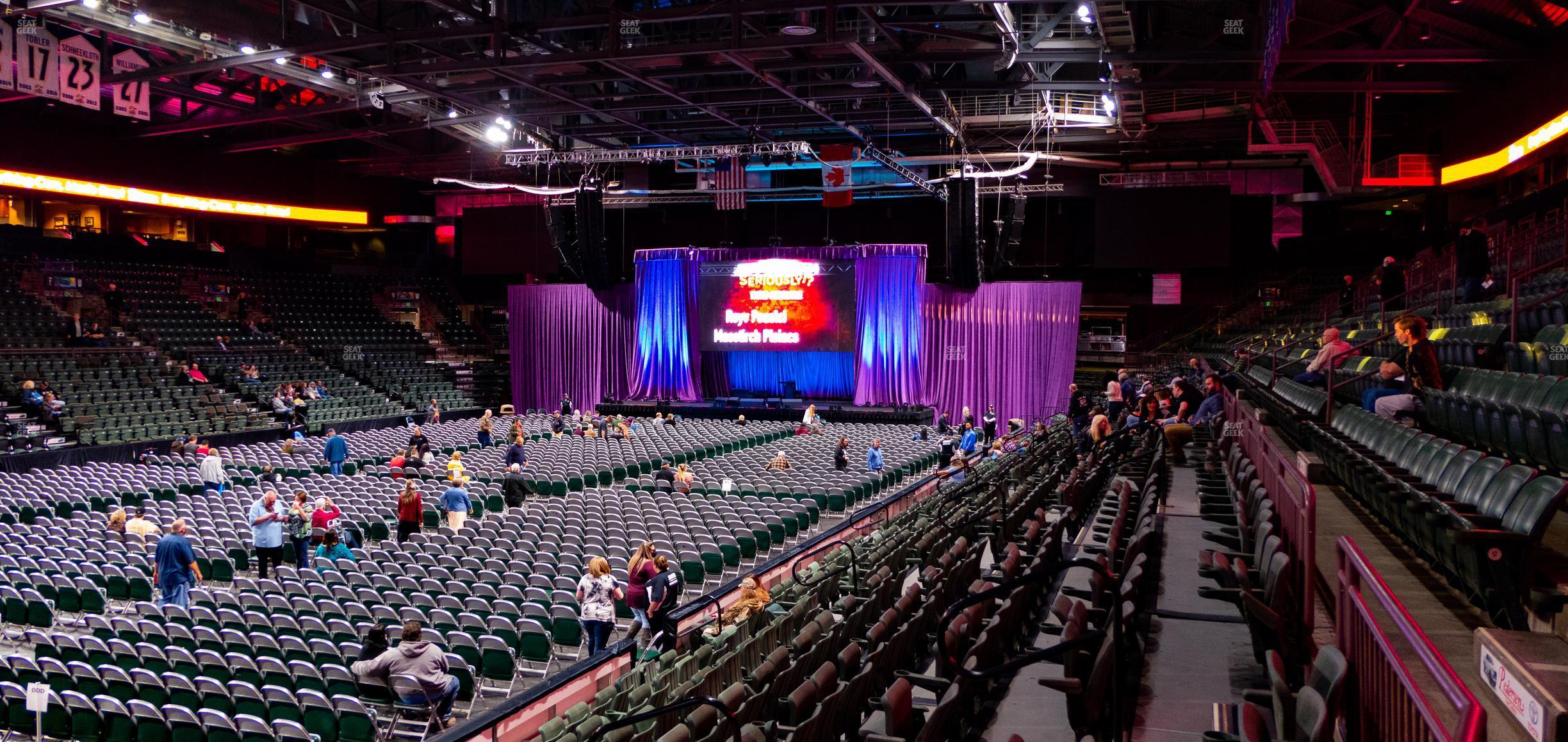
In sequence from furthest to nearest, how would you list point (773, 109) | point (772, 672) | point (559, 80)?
point (773, 109)
point (559, 80)
point (772, 672)

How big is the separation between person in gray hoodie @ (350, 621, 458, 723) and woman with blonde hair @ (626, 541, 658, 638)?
2.10 meters

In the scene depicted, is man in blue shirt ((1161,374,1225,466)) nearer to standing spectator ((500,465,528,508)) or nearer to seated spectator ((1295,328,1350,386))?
seated spectator ((1295,328,1350,386))

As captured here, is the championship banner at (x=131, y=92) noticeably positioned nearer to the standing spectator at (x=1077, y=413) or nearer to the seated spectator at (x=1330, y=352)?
the standing spectator at (x=1077, y=413)

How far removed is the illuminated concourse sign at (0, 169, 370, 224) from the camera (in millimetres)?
29422

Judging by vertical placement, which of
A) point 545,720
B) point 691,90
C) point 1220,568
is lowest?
point 545,720

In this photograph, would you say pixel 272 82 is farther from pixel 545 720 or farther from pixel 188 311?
pixel 545 720

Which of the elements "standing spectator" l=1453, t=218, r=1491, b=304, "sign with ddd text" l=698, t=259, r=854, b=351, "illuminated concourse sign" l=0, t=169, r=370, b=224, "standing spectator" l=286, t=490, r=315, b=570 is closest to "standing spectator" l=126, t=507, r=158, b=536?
"standing spectator" l=286, t=490, r=315, b=570

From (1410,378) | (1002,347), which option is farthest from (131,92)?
(1410,378)

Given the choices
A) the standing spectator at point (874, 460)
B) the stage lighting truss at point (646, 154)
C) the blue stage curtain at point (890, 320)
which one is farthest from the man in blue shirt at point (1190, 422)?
the blue stage curtain at point (890, 320)

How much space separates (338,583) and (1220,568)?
8704mm

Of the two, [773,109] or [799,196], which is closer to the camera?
[773,109]

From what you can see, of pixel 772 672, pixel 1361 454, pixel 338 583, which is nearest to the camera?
pixel 772 672

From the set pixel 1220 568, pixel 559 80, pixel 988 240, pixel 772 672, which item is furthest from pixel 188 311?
pixel 1220 568

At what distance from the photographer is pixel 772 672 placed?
6.29 meters
